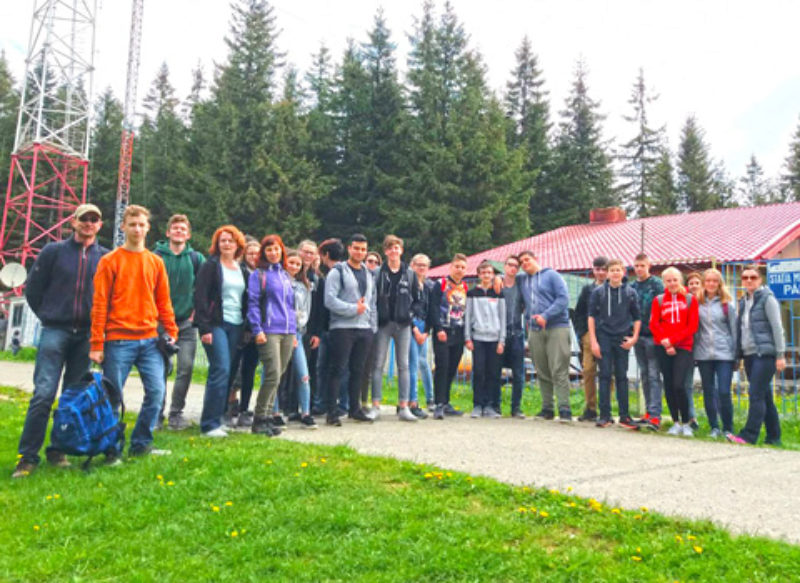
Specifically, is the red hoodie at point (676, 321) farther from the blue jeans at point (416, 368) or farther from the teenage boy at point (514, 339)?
the blue jeans at point (416, 368)

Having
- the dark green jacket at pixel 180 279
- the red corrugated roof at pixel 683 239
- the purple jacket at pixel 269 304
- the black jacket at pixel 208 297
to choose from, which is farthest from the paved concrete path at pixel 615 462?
the red corrugated roof at pixel 683 239

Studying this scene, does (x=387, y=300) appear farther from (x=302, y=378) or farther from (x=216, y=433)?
(x=216, y=433)

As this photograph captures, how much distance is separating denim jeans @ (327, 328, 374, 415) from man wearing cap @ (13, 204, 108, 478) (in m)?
2.68

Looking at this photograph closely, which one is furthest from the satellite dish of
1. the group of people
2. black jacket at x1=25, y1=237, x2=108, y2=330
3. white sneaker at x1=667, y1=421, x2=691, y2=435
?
white sneaker at x1=667, y1=421, x2=691, y2=435

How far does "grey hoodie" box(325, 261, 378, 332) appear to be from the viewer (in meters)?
7.31

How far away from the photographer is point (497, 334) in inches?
339

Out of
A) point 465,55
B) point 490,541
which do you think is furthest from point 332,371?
point 465,55

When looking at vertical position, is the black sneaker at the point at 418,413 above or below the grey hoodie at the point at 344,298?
below

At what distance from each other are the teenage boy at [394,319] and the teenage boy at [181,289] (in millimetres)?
2092

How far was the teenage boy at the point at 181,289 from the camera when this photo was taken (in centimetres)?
680

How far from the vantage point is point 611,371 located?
26.4ft

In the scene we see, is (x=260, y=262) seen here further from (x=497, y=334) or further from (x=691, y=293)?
(x=691, y=293)

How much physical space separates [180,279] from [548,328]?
4.45 m

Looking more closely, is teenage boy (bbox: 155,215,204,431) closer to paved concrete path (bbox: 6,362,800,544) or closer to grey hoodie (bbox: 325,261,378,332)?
paved concrete path (bbox: 6,362,800,544)
